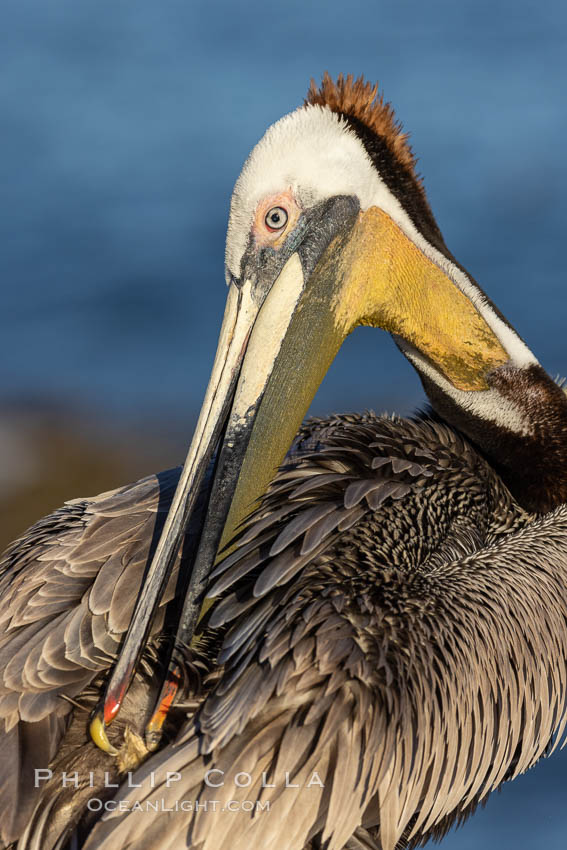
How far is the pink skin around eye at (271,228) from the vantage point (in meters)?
2.62

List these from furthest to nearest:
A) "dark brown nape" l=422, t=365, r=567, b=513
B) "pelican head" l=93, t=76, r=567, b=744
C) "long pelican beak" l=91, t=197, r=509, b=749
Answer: "dark brown nape" l=422, t=365, r=567, b=513, "pelican head" l=93, t=76, r=567, b=744, "long pelican beak" l=91, t=197, r=509, b=749

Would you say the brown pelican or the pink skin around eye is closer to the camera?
the brown pelican

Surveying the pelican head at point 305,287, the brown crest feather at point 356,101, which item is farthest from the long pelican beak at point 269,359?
the brown crest feather at point 356,101

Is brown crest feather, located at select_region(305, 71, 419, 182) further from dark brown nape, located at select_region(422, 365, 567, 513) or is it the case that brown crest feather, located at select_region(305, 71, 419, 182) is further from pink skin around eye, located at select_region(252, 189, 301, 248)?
dark brown nape, located at select_region(422, 365, 567, 513)

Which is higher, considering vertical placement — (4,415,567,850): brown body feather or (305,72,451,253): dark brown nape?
(305,72,451,253): dark brown nape

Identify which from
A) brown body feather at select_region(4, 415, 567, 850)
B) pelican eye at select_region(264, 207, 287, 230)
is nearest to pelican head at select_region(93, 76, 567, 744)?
pelican eye at select_region(264, 207, 287, 230)

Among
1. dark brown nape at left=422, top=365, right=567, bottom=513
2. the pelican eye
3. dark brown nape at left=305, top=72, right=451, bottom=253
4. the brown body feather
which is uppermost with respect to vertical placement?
dark brown nape at left=305, top=72, right=451, bottom=253

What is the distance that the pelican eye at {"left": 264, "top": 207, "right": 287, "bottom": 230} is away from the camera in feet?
8.61

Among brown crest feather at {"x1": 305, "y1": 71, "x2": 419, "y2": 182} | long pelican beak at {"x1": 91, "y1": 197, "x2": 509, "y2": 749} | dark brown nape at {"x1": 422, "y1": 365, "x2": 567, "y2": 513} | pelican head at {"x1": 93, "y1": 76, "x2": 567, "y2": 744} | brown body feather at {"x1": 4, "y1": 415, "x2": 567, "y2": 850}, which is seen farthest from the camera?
dark brown nape at {"x1": 422, "y1": 365, "x2": 567, "y2": 513}

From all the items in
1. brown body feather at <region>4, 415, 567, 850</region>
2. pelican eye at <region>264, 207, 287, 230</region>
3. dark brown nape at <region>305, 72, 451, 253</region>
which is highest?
dark brown nape at <region>305, 72, 451, 253</region>

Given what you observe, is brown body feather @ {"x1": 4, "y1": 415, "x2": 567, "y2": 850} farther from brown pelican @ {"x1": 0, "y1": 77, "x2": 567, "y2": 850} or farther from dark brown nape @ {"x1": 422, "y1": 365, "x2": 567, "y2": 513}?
dark brown nape @ {"x1": 422, "y1": 365, "x2": 567, "y2": 513}

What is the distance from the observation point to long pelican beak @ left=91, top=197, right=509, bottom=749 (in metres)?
2.46

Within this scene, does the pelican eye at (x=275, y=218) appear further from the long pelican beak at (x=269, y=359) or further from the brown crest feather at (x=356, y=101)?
the brown crest feather at (x=356, y=101)

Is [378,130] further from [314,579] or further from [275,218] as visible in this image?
[314,579]
